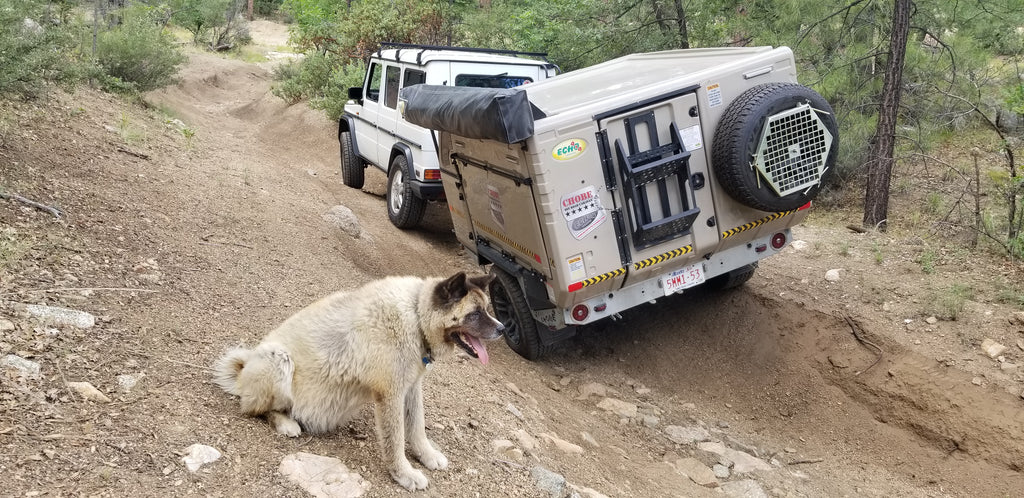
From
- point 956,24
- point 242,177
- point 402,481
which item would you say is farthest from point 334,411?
point 956,24

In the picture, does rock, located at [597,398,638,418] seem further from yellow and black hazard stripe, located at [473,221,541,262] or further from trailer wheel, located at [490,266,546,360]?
yellow and black hazard stripe, located at [473,221,541,262]

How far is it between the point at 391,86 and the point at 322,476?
24.1 feet

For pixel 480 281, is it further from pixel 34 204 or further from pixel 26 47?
pixel 26 47

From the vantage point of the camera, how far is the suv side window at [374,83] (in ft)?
35.5

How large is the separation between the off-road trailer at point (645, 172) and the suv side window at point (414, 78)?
2.76 m

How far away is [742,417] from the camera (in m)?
6.57

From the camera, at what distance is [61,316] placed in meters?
4.64

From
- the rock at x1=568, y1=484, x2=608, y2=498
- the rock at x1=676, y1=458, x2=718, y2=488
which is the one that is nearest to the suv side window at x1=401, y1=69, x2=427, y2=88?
the rock at x1=676, y1=458, x2=718, y2=488

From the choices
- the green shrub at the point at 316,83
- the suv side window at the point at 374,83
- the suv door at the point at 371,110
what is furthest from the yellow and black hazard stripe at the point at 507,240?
the green shrub at the point at 316,83

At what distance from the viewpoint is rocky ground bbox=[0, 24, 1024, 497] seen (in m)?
3.86

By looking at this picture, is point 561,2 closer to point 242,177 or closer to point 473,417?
point 242,177

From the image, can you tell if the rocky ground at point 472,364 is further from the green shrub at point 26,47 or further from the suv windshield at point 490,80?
the suv windshield at point 490,80

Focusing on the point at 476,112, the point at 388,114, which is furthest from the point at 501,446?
the point at 388,114

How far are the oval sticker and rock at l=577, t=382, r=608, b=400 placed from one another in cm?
238
